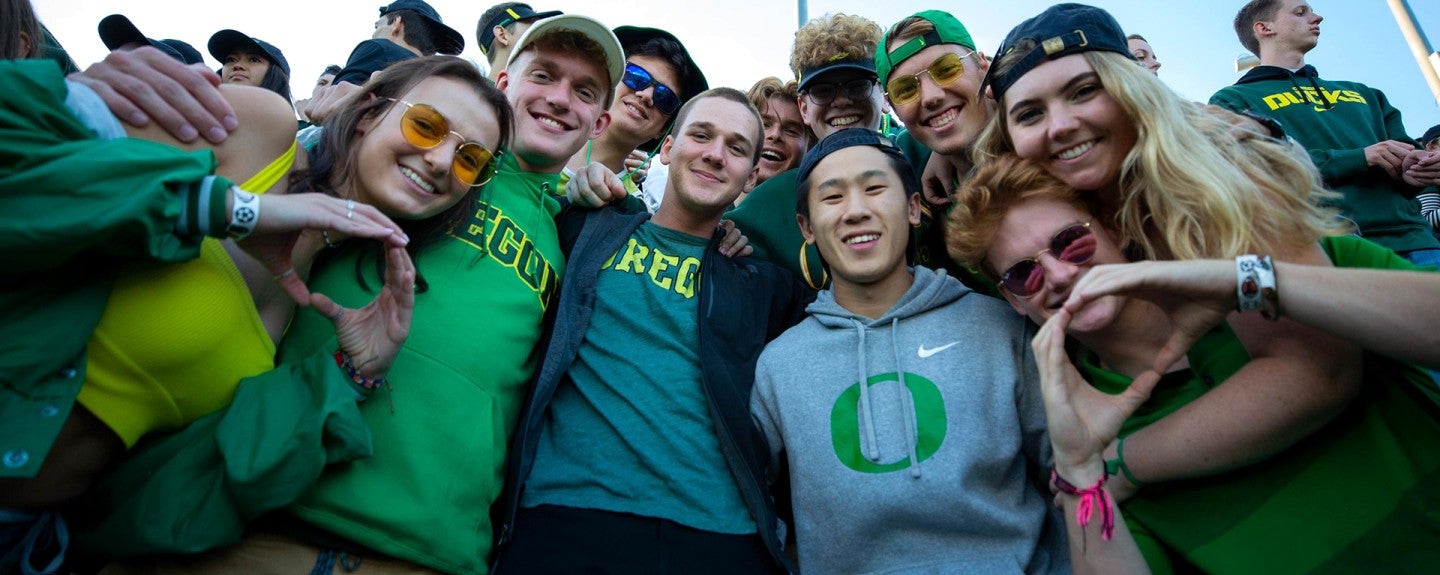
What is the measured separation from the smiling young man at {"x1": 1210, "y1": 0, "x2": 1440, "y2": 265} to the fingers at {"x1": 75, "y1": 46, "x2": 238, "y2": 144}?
5594 mm

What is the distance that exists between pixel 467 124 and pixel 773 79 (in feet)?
10.6

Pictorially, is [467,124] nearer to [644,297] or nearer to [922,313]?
[644,297]

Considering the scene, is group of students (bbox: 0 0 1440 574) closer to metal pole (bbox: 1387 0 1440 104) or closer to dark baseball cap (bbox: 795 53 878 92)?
dark baseball cap (bbox: 795 53 878 92)

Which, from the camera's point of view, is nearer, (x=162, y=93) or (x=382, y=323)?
(x=162, y=93)

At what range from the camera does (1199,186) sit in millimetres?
2432

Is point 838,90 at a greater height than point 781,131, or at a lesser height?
greater

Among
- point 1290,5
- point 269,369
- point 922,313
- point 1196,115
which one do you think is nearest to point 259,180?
point 269,369

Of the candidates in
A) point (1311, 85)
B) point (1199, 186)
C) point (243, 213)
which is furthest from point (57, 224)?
point (1311, 85)

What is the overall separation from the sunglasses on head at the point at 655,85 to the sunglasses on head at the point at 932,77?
1.40 metres

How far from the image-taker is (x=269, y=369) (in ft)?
7.36

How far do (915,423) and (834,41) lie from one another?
2.92m

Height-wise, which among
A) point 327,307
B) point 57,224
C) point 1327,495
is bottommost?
point 1327,495

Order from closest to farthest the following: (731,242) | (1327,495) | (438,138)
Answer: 1. (1327,495)
2. (438,138)
3. (731,242)

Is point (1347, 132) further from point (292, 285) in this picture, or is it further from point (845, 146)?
point (292, 285)
